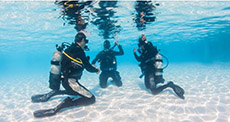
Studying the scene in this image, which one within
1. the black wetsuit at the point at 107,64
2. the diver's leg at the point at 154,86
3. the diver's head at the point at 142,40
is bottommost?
the diver's leg at the point at 154,86

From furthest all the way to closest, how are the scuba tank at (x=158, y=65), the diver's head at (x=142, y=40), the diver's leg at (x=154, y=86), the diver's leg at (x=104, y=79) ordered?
the diver's leg at (x=104, y=79) < the diver's head at (x=142, y=40) < the scuba tank at (x=158, y=65) < the diver's leg at (x=154, y=86)

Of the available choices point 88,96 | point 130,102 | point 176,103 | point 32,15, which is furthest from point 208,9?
point 32,15

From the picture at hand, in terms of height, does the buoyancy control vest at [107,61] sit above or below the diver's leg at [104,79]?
above

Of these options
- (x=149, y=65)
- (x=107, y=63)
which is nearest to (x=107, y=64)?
(x=107, y=63)

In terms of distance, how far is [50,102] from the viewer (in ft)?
23.3

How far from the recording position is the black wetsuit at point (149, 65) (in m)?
7.55

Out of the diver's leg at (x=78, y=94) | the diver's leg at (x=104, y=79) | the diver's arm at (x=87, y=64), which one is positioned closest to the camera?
the diver's leg at (x=78, y=94)

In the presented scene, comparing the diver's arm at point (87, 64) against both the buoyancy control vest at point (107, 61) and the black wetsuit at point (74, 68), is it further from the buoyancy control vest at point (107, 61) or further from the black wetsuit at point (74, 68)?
the buoyancy control vest at point (107, 61)

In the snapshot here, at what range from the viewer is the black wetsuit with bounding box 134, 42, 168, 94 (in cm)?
755

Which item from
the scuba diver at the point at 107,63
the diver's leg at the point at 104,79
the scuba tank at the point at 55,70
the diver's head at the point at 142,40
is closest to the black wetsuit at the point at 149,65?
the diver's head at the point at 142,40

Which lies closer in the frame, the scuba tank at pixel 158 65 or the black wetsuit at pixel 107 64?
the scuba tank at pixel 158 65

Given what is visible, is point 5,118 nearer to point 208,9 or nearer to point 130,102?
point 130,102

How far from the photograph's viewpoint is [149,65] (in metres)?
7.96

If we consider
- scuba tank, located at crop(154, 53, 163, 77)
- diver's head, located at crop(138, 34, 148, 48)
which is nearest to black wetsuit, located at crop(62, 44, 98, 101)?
diver's head, located at crop(138, 34, 148, 48)
